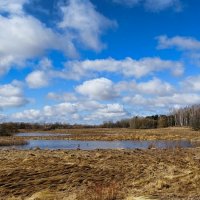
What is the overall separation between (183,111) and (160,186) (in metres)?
162

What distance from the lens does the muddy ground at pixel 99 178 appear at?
14914mm

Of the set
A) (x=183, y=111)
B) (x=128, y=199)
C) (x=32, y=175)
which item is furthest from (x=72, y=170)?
(x=183, y=111)

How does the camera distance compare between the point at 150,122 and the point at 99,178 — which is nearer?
the point at 99,178

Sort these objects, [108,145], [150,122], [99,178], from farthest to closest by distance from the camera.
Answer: [150,122]
[108,145]
[99,178]

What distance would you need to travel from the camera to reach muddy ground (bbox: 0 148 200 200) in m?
14.9

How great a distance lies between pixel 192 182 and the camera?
657 inches

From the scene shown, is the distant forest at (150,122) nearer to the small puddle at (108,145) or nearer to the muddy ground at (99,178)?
the small puddle at (108,145)

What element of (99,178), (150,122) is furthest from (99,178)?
(150,122)

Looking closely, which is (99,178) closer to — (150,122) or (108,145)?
(108,145)

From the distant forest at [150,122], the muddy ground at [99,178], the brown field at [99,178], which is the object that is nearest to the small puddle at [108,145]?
the muddy ground at [99,178]

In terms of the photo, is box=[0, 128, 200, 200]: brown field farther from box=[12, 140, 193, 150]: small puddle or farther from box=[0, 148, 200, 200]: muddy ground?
box=[12, 140, 193, 150]: small puddle

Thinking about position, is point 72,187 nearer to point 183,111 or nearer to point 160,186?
point 160,186

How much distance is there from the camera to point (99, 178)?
64.3ft

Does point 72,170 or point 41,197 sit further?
point 72,170
